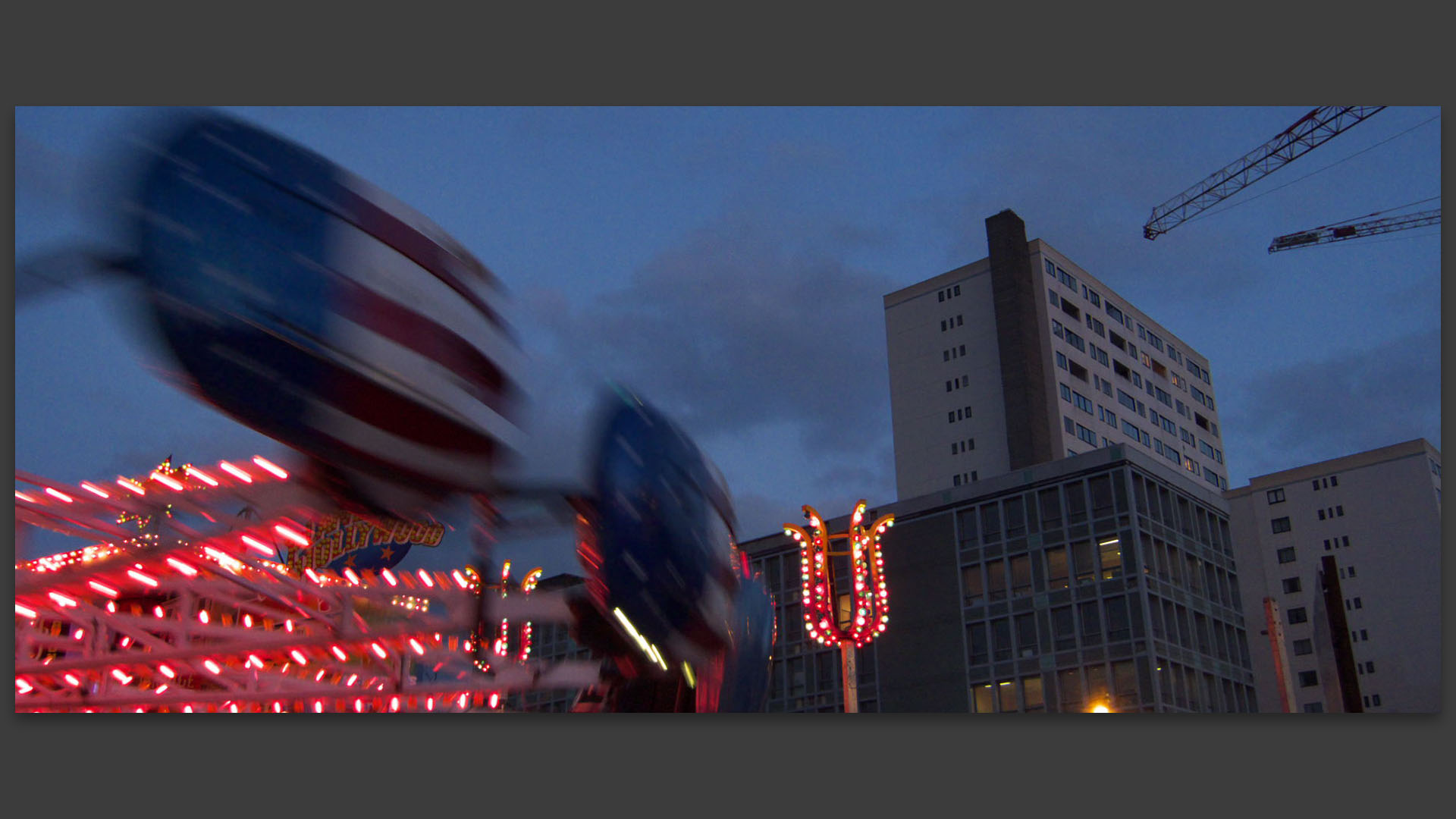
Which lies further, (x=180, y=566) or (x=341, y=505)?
(x=180, y=566)

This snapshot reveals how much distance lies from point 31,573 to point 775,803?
611 cm

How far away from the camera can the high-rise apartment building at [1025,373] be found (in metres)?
35.2

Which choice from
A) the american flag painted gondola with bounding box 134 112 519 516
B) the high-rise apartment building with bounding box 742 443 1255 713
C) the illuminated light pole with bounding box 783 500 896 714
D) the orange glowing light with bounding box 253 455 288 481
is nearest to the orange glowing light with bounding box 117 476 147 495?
the orange glowing light with bounding box 253 455 288 481

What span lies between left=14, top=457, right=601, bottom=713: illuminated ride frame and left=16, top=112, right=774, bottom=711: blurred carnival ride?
0.10 ft

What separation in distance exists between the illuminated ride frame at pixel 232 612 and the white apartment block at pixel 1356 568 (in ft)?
23.0

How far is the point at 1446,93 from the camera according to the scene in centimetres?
1049

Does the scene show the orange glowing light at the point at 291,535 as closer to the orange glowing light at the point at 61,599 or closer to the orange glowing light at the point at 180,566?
the orange glowing light at the point at 180,566

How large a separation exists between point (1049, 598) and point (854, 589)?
9887 mm

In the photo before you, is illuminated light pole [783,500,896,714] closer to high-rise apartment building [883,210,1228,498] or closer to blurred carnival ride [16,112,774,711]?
blurred carnival ride [16,112,774,711]

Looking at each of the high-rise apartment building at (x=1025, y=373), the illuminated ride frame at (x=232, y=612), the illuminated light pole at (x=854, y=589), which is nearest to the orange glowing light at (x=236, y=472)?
the illuminated ride frame at (x=232, y=612)

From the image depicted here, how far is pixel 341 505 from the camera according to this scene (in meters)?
9.25

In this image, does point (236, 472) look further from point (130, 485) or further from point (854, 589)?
point (854, 589)

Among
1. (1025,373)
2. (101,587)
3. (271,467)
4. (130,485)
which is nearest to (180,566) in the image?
(130,485)

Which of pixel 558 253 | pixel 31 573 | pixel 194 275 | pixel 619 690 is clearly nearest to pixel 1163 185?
pixel 558 253
